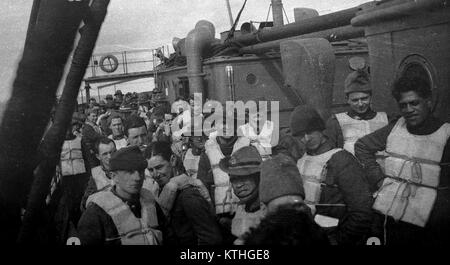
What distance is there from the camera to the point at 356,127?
4.09 m

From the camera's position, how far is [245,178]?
308 cm

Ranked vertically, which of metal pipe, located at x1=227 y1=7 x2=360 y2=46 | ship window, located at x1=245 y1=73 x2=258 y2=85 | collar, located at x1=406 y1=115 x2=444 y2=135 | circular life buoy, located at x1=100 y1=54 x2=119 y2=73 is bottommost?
collar, located at x1=406 y1=115 x2=444 y2=135

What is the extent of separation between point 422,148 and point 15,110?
8.52 feet

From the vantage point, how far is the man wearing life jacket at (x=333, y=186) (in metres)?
2.91

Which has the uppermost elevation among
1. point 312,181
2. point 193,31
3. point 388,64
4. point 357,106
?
point 193,31

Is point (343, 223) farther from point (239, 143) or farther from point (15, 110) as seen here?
point (15, 110)

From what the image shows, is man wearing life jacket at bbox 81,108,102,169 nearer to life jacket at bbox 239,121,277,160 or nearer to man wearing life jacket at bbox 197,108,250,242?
man wearing life jacket at bbox 197,108,250,242

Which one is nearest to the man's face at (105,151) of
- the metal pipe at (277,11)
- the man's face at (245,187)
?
the man's face at (245,187)

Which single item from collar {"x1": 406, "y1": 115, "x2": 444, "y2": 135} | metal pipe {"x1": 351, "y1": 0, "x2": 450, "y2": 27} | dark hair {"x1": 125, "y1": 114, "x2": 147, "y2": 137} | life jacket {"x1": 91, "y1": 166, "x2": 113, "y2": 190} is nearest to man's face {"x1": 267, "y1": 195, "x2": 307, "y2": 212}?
collar {"x1": 406, "y1": 115, "x2": 444, "y2": 135}

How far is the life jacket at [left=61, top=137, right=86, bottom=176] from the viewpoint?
621cm

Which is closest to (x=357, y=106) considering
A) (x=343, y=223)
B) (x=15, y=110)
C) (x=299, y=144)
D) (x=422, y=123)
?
(x=299, y=144)

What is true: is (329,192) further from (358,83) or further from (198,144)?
(198,144)

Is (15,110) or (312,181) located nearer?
(15,110)
